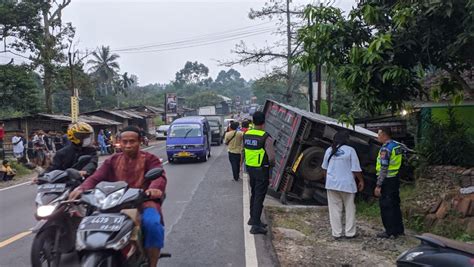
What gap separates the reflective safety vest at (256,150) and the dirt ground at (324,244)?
1183 millimetres

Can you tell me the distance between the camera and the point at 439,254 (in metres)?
3.27

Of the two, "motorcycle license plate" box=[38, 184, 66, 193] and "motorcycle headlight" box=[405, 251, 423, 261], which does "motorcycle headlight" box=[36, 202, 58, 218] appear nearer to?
"motorcycle license plate" box=[38, 184, 66, 193]

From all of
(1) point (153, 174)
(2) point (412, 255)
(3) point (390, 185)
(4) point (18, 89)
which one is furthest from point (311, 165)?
(4) point (18, 89)

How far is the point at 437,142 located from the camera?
362 inches

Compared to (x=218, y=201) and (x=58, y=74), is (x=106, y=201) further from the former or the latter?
(x=58, y=74)

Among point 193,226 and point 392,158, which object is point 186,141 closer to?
point 193,226

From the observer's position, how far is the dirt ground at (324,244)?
5849 millimetres

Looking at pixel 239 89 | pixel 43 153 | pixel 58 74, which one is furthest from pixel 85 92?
pixel 239 89

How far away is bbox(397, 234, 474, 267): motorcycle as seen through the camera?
312 cm

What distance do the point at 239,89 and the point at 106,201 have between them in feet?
467

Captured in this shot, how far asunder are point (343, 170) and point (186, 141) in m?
13.3

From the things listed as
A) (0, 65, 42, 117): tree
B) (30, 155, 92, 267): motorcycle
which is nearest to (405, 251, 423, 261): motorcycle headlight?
(30, 155, 92, 267): motorcycle

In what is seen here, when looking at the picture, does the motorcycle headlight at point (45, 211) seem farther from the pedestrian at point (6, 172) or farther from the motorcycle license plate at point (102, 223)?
the pedestrian at point (6, 172)

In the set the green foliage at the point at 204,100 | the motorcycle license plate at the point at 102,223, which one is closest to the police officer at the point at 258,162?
the motorcycle license plate at the point at 102,223
